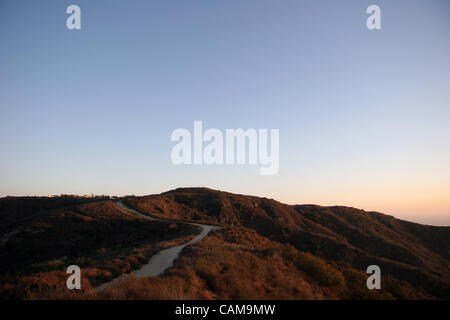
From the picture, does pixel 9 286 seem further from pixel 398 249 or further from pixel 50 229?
pixel 398 249

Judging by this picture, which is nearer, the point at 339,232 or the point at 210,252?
the point at 210,252

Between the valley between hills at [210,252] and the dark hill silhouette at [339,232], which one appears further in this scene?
the dark hill silhouette at [339,232]

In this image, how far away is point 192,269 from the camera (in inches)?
408

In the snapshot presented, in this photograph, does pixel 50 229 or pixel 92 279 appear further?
pixel 50 229

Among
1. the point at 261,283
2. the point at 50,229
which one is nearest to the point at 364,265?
the point at 261,283

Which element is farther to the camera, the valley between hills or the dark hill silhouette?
the dark hill silhouette

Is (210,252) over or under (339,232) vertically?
over
